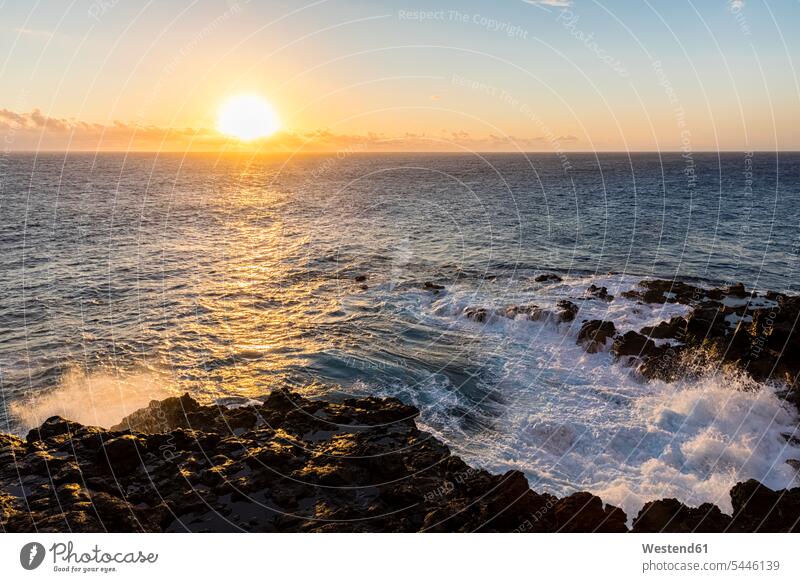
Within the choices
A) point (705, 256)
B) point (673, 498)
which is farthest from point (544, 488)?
point (705, 256)

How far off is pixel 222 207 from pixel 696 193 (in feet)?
317

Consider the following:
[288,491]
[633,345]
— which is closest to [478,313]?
[633,345]

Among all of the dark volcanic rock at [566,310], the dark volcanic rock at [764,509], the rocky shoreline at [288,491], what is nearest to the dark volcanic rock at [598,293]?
the dark volcanic rock at [566,310]

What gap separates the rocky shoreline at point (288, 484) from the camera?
13.1 metres

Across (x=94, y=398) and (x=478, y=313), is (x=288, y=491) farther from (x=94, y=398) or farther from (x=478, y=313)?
(x=478, y=313)

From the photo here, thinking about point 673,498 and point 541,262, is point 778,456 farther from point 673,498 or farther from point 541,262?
point 541,262

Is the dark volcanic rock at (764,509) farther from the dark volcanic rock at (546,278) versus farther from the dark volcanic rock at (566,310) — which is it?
the dark volcanic rock at (546,278)

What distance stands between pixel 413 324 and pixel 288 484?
18.2m

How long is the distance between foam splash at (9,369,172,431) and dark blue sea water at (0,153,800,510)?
0.33ft

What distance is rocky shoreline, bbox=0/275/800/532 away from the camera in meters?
13.1

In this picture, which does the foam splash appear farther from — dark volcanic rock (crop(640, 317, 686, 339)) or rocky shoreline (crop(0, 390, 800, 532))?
dark volcanic rock (crop(640, 317, 686, 339))

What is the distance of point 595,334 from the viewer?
28.4 m

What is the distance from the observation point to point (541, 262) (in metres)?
47.7
